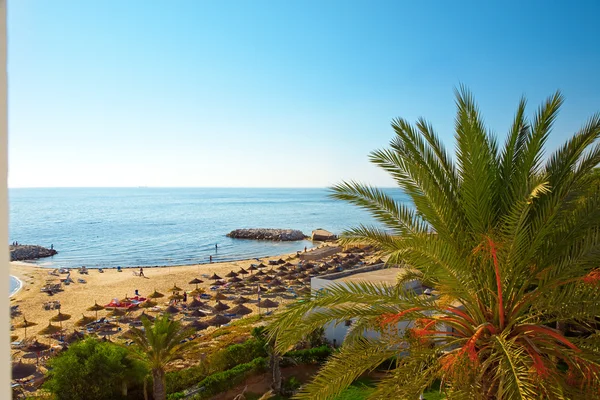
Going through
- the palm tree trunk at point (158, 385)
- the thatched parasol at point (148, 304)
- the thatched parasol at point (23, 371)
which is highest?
the palm tree trunk at point (158, 385)

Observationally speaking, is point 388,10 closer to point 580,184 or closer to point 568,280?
point 580,184

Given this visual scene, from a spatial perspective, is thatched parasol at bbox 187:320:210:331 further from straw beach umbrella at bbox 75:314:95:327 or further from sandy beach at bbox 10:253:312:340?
straw beach umbrella at bbox 75:314:95:327

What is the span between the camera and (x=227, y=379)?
1357 centimetres

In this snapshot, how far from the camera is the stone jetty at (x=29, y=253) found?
183 ft

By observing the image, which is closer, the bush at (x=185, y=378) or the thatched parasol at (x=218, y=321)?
the bush at (x=185, y=378)

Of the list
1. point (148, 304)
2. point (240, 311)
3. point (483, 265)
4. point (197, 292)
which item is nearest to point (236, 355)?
point (240, 311)

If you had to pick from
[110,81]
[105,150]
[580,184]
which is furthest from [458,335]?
[105,150]

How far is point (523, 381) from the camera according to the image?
4.28 meters

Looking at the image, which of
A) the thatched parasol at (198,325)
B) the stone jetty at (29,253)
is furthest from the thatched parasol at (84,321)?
the stone jetty at (29,253)

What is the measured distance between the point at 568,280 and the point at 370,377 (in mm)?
10273

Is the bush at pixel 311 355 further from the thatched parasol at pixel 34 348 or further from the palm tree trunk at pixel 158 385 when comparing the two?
the thatched parasol at pixel 34 348

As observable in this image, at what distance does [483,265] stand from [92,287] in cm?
3683

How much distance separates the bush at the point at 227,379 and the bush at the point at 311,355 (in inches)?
52.5

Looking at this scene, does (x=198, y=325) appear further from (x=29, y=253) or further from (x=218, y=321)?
(x=29, y=253)
